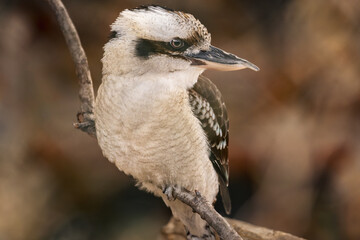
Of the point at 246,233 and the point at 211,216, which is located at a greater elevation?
the point at 211,216

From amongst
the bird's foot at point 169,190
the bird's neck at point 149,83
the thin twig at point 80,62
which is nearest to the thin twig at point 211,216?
the bird's foot at point 169,190

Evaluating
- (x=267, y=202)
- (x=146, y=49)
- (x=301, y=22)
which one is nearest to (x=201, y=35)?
(x=146, y=49)

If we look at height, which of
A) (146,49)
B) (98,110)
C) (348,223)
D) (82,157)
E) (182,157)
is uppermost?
(146,49)

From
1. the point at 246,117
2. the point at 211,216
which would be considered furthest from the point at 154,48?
the point at 246,117

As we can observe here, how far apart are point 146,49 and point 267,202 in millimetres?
1149

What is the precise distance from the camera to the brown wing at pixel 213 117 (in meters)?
1.17

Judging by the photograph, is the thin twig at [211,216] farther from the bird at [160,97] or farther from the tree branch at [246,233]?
the tree branch at [246,233]

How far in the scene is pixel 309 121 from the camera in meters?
2.03

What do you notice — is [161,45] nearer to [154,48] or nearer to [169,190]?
[154,48]

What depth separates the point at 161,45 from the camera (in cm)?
106

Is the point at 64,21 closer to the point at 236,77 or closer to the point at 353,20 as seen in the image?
the point at 236,77

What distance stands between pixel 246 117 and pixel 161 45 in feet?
3.59

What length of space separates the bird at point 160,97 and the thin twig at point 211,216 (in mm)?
64

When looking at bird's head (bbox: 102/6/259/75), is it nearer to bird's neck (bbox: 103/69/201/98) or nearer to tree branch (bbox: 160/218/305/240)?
bird's neck (bbox: 103/69/201/98)
